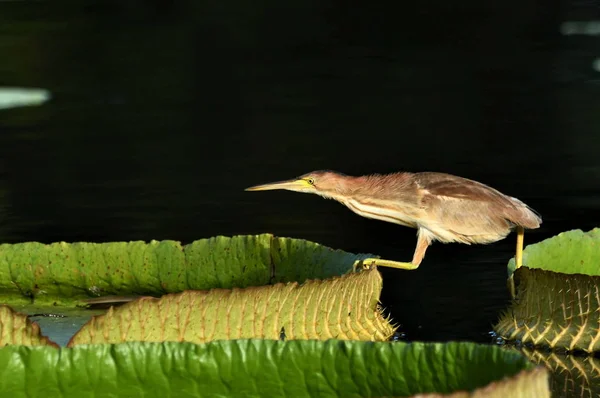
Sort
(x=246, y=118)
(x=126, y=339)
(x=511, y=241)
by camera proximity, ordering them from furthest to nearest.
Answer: (x=246, y=118), (x=511, y=241), (x=126, y=339)

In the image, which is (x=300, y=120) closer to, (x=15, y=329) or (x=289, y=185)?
(x=289, y=185)

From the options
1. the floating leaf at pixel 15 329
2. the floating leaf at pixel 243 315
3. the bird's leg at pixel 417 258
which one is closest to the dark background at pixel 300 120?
the bird's leg at pixel 417 258

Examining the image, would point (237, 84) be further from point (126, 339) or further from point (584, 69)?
point (126, 339)

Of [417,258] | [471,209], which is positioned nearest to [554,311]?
[471,209]

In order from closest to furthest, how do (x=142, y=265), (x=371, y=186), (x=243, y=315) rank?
(x=243, y=315)
(x=142, y=265)
(x=371, y=186)

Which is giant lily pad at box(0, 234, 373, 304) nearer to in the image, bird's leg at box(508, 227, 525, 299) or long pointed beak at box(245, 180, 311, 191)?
bird's leg at box(508, 227, 525, 299)

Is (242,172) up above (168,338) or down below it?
below

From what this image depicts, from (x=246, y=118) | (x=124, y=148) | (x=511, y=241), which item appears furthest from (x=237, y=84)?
(x=511, y=241)

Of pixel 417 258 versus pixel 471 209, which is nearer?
pixel 471 209
